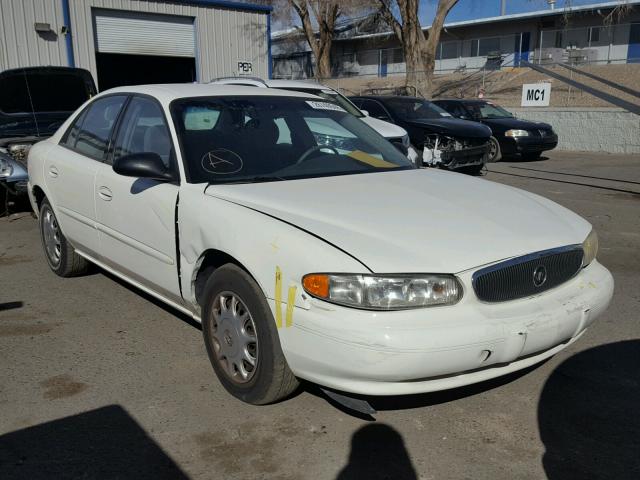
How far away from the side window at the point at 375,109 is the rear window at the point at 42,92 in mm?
5282

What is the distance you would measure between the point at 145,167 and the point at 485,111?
13120 millimetres

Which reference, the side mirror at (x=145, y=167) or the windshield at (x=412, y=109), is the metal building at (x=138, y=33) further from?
the side mirror at (x=145, y=167)

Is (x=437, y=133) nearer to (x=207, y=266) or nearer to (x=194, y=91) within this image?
(x=194, y=91)

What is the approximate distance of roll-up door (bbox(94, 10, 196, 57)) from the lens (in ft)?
56.0

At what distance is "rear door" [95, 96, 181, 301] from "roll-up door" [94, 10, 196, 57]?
14.4 m

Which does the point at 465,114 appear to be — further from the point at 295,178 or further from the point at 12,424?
the point at 12,424

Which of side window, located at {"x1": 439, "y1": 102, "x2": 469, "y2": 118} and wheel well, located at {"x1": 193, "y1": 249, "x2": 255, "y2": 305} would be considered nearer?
wheel well, located at {"x1": 193, "y1": 249, "x2": 255, "y2": 305}

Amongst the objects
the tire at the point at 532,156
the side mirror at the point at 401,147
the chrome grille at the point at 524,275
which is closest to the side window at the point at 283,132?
the chrome grille at the point at 524,275

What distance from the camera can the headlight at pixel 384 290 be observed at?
102 inches

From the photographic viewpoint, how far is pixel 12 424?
303 centimetres

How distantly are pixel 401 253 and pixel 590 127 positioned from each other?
54.2 feet

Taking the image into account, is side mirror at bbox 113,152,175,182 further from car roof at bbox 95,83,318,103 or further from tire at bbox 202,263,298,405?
tire at bbox 202,263,298,405

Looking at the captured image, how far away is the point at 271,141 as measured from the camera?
3.90 m

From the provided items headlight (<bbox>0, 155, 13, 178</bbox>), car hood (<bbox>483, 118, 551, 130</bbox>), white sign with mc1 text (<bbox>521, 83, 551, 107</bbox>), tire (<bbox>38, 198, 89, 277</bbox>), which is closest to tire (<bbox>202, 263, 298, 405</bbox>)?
tire (<bbox>38, 198, 89, 277</bbox>)
